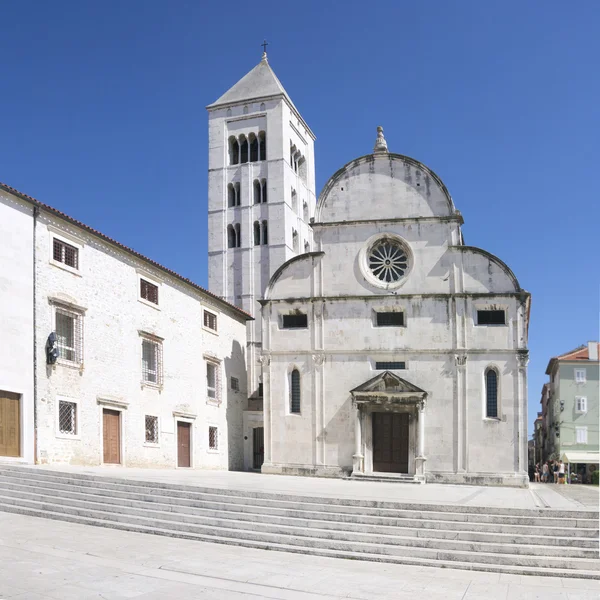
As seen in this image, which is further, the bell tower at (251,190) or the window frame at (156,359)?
the bell tower at (251,190)

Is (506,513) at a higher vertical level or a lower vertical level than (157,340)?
lower

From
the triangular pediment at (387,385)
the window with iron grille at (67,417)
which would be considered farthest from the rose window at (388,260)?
the window with iron grille at (67,417)

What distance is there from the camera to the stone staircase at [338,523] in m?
13.7

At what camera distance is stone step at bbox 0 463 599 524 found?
15.2m

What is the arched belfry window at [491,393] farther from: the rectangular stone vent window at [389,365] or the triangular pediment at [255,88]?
the triangular pediment at [255,88]

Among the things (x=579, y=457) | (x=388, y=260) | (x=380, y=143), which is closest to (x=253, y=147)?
(x=380, y=143)

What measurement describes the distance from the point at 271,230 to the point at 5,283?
30.6 meters

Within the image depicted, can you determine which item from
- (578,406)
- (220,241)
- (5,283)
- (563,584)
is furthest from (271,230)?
(563,584)

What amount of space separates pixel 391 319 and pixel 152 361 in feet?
34.1

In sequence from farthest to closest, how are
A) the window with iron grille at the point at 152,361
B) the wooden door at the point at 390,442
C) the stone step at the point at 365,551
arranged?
the wooden door at the point at 390,442
the window with iron grille at the point at 152,361
the stone step at the point at 365,551

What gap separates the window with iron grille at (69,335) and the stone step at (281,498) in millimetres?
5625

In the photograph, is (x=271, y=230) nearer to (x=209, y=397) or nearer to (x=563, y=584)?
(x=209, y=397)

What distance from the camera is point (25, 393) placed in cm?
2311

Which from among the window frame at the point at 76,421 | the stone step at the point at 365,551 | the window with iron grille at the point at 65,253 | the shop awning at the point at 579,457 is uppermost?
the window with iron grille at the point at 65,253
